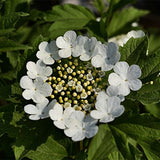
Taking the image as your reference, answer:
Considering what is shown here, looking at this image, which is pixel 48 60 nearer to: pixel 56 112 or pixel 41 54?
pixel 41 54

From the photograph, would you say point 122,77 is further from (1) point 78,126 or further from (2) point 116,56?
(1) point 78,126

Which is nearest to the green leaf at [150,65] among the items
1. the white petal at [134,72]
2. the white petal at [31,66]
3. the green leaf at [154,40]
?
the white petal at [134,72]

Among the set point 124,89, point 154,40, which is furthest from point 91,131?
point 154,40

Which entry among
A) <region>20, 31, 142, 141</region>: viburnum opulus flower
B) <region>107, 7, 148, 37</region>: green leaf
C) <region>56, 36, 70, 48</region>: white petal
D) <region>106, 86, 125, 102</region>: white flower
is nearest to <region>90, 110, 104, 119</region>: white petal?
<region>20, 31, 142, 141</region>: viburnum opulus flower

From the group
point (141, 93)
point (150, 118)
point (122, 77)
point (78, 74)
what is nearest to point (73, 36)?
point (78, 74)

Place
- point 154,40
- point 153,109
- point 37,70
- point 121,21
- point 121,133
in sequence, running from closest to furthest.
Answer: point 121,133 < point 37,70 < point 153,109 < point 121,21 < point 154,40

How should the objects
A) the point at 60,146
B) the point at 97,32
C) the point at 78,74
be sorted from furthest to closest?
the point at 97,32 < the point at 60,146 < the point at 78,74
